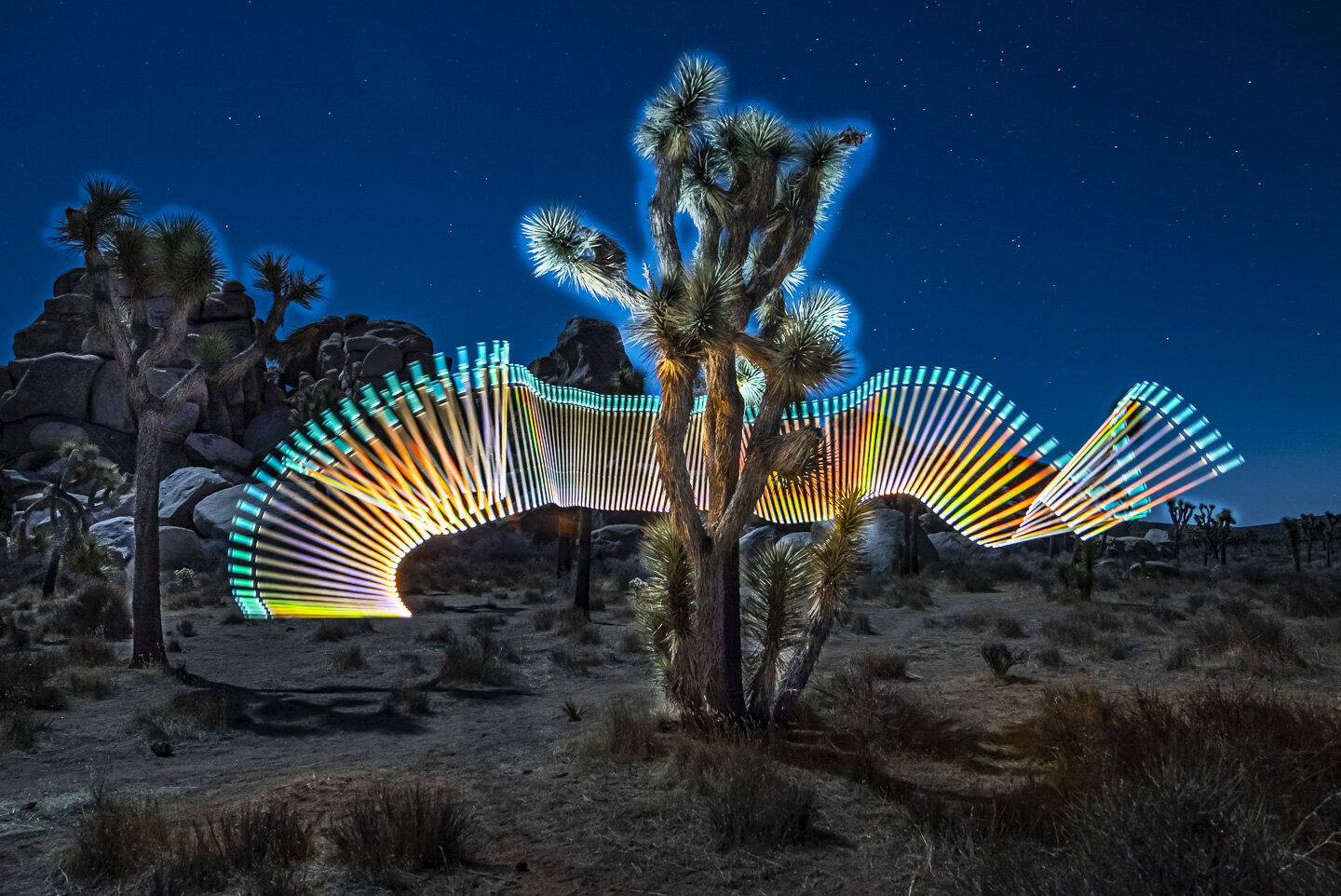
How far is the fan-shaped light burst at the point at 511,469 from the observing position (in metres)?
8.78

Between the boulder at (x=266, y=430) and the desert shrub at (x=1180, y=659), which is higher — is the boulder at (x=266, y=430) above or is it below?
above

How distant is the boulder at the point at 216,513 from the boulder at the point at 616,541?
16.1 metres

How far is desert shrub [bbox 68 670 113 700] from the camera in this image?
10977 millimetres

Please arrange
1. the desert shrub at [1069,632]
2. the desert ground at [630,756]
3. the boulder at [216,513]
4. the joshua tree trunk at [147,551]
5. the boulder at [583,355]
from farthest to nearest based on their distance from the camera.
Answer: the boulder at [583,355] → the boulder at [216,513] → the desert shrub at [1069,632] → the joshua tree trunk at [147,551] → the desert ground at [630,756]

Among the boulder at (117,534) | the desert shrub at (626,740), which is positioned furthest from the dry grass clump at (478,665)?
the boulder at (117,534)

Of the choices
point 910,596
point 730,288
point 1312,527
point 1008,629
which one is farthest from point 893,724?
point 1312,527

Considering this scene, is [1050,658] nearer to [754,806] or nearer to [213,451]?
[754,806]

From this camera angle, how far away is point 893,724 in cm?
793

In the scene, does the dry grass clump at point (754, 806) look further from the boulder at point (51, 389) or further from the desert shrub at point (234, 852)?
the boulder at point (51, 389)

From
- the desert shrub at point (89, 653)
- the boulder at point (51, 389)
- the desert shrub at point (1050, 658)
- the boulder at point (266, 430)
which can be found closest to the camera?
the desert shrub at point (1050, 658)

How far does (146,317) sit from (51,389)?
42923mm

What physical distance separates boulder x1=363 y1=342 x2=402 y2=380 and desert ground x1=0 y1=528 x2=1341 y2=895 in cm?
3906

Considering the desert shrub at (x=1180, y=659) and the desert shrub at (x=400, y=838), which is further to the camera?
the desert shrub at (x=1180, y=659)

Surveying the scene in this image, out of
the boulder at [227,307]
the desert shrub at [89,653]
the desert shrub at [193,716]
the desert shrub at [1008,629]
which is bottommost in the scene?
the desert shrub at [193,716]
